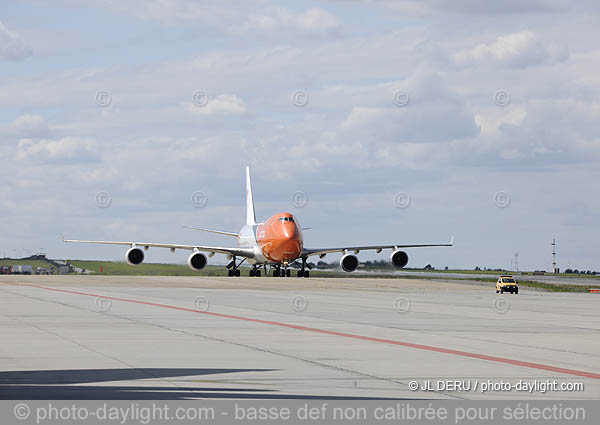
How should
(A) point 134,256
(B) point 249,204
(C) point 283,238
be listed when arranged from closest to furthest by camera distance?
(C) point 283,238 → (A) point 134,256 → (B) point 249,204

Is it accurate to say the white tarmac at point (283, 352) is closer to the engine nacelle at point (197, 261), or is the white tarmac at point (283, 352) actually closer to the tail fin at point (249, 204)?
the engine nacelle at point (197, 261)

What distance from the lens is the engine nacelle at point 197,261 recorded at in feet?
266

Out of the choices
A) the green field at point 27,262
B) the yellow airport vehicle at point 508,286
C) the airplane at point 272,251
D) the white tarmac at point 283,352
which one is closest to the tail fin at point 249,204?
the airplane at point 272,251

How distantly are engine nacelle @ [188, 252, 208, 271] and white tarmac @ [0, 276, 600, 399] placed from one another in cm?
4714

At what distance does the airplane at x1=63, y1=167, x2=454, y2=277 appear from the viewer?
77625 millimetres

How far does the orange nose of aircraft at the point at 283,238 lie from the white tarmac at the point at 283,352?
43.2 meters

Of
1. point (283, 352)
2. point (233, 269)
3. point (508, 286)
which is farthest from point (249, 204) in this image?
point (283, 352)

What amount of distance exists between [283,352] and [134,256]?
63.7 m

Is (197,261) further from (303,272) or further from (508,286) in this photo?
(508,286)

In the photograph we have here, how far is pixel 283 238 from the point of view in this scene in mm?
76750

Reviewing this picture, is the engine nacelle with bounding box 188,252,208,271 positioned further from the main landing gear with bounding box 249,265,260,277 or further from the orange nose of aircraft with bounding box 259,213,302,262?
the main landing gear with bounding box 249,265,260,277
